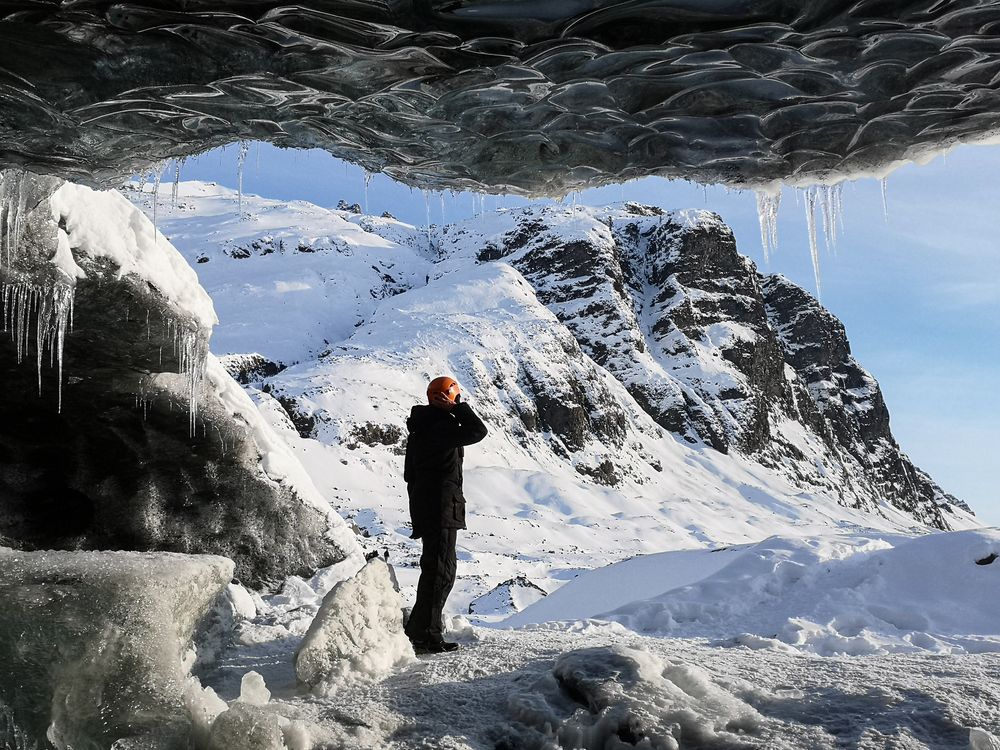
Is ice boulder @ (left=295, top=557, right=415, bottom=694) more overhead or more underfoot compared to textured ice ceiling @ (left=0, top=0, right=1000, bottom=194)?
more underfoot

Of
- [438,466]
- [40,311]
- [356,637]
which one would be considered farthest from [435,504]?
[40,311]

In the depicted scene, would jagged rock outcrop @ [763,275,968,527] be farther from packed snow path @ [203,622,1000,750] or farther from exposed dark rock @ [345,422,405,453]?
packed snow path @ [203,622,1000,750]

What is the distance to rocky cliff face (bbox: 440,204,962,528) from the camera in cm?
10088

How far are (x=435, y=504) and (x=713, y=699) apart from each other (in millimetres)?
2293

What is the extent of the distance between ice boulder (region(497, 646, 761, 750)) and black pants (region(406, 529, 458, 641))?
4.67ft

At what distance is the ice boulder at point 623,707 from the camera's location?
3176 millimetres

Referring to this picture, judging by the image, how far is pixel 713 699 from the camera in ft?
11.5

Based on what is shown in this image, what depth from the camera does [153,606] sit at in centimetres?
360

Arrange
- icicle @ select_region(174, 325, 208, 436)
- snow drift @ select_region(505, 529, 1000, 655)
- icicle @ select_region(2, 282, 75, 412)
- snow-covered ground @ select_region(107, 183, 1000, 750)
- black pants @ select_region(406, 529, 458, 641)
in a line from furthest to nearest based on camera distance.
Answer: icicle @ select_region(174, 325, 208, 436)
snow drift @ select_region(505, 529, 1000, 655)
icicle @ select_region(2, 282, 75, 412)
black pants @ select_region(406, 529, 458, 641)
snow-covered ground @ select_region(107, 183, 1000, 750)

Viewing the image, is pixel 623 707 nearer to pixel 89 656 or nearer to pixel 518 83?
pixel 89 656

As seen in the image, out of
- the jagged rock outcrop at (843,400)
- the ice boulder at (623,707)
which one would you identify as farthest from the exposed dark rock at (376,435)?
the jagged rock outcrop at (843,400)

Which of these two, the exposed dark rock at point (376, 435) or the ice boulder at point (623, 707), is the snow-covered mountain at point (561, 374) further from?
the ice boulder at point (623, 707)

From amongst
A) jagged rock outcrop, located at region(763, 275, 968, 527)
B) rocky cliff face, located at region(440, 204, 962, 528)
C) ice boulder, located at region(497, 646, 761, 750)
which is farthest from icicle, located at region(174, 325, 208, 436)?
jagged rock outcrop, located at region(763, 275, 968, 527)

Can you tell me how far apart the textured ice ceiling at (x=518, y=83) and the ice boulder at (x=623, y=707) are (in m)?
2.38
